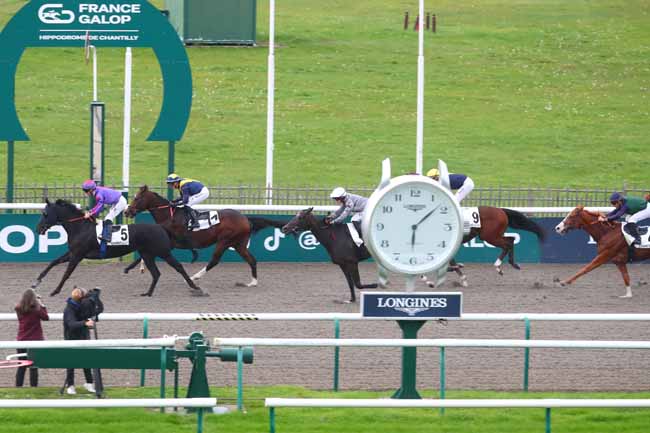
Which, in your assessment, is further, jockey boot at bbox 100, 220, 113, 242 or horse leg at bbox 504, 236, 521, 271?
horse leg at bbox 504, 236, 521, 271

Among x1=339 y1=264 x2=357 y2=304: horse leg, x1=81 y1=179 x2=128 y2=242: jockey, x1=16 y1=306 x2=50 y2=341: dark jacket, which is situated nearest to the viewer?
x1=16 y1=306 x2=50 y2=341: dark jacket

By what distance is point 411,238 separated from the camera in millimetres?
11250

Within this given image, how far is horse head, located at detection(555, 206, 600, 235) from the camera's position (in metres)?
19.4

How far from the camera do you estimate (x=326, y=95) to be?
38656 mm

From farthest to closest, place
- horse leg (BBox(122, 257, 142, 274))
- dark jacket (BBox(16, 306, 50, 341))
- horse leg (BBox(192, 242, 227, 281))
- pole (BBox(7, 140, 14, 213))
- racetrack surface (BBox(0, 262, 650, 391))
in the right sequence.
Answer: pole (BBox(7, 140, 14, 213)) < horse leg (BBox(122, 257, 142, 274)) < horse leg (BBox(192, 242, 227, 281)) < racetrack surface (BBox(0, 262, 650, 391)) < dark jacket (BBox(16, 306, 50, 341))

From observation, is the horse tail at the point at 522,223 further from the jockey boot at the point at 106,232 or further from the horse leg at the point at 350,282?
the jockey boot at the point at 106,232

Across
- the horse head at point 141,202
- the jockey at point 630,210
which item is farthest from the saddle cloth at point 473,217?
the horse head at point 141,202

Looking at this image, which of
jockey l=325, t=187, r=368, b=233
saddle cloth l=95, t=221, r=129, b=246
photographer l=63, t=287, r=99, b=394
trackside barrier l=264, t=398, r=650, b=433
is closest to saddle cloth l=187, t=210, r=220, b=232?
saddle cloth l=95, t=221, r=129, b=246

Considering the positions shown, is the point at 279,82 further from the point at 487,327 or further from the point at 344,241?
the point at 487,327

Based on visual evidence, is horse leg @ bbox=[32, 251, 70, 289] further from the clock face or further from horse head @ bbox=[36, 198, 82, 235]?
the clock face

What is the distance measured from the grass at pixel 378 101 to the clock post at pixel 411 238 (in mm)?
19839

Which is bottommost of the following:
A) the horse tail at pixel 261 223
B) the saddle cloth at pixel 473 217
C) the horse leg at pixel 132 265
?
the horse leg at pixel 132 265

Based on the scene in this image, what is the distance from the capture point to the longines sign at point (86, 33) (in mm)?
20469

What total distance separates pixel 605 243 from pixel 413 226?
28.5 feet
